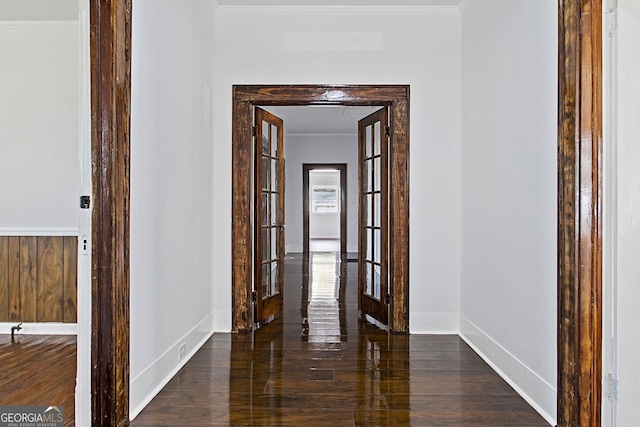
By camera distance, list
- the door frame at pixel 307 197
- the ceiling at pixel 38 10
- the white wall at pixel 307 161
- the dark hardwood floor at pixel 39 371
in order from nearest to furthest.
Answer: the dark hardwood floor at pixel 39 371 → the ceiling at pixel 38 10 → the door frame at pixel 307 197 → the white wall at pixel 307 161

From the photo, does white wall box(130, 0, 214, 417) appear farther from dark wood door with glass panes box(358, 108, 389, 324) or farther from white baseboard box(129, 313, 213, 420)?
dark wood door with glass panes box(358, 108, 389, 324)

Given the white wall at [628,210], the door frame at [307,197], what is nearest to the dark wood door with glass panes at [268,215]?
the white wall at [628,210]

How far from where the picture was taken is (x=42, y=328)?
388 cm

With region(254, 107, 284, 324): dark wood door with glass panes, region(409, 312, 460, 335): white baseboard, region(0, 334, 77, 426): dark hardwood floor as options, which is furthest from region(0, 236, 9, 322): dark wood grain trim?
region(409, 312, 460, 335): white baseboard

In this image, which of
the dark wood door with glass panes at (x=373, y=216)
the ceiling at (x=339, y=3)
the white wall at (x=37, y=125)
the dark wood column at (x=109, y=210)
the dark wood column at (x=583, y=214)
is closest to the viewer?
the dark wood column at (x=583, y=214)

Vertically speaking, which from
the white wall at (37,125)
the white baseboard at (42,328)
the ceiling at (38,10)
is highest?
the ceiling at (38,10)

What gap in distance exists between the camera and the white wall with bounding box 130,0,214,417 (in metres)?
2.44

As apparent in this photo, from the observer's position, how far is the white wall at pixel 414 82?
159 inches

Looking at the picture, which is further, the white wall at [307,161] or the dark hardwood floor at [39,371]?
the white wall at [307,161]

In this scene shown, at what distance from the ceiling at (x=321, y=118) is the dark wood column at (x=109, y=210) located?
4.95 metres

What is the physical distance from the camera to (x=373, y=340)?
3768 millimetres

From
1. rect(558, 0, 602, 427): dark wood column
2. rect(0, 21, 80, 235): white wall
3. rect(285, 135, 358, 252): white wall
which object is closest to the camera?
rect(558, 0, 602, 427): dark wood column

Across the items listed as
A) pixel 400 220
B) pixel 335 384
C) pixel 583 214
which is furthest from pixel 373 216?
pixel 583 214

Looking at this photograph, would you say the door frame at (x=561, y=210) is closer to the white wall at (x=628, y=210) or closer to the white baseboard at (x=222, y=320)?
the white wall at (x=628, y=210)
